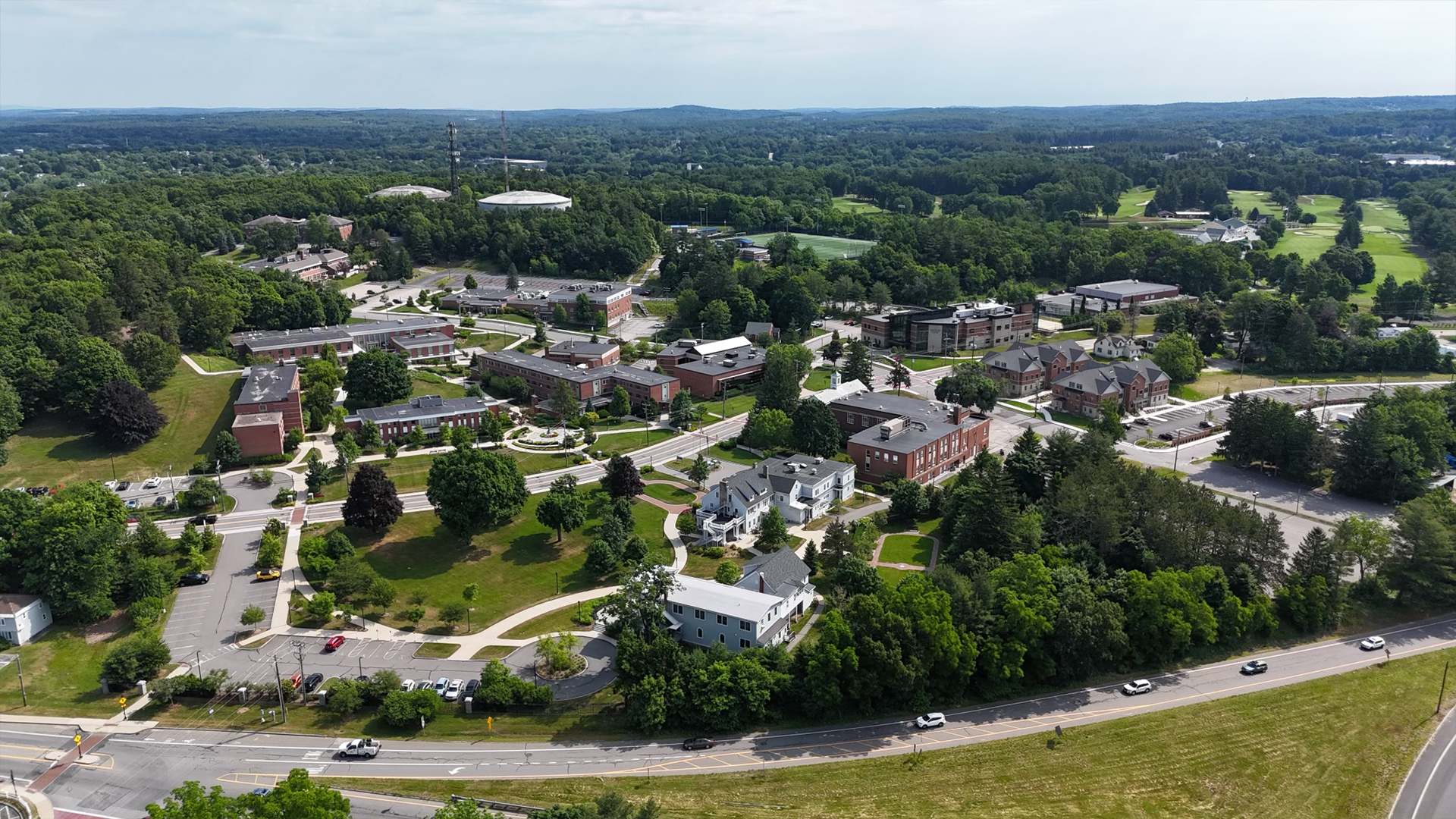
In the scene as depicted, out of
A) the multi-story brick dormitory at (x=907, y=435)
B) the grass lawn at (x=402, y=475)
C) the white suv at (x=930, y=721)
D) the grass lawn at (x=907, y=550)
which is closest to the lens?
the white suv at (x=930, y=721)

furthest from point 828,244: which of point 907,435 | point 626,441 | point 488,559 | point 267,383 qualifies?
point 488,559

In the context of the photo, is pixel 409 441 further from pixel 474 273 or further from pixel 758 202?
pixel 758 202

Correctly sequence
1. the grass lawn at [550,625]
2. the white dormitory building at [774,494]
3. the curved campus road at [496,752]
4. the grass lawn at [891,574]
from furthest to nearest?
the white dormitory building at [774,494] < the grass lawn at [891,574] < the grass lawn at [550,625] < the curved campus road at [496,752]

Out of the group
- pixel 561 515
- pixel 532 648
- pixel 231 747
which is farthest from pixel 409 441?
pixel 231 747

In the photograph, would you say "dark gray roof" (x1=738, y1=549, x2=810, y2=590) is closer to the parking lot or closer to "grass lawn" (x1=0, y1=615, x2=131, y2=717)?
the parking lot

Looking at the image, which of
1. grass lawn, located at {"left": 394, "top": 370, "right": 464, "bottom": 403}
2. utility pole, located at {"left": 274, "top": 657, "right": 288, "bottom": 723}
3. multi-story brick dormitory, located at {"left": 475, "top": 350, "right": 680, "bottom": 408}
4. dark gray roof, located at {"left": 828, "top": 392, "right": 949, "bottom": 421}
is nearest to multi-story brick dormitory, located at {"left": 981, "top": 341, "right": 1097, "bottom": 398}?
dark gray roof, located at {"left": 828, "top": 392, "right": 949, "bottom": 421}

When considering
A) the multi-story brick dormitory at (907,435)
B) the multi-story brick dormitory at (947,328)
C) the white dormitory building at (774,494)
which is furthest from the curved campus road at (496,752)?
the multi-story brick dormitory at (947,328)

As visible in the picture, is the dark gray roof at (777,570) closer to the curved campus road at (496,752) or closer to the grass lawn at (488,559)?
the grass lawn at (488,559)
